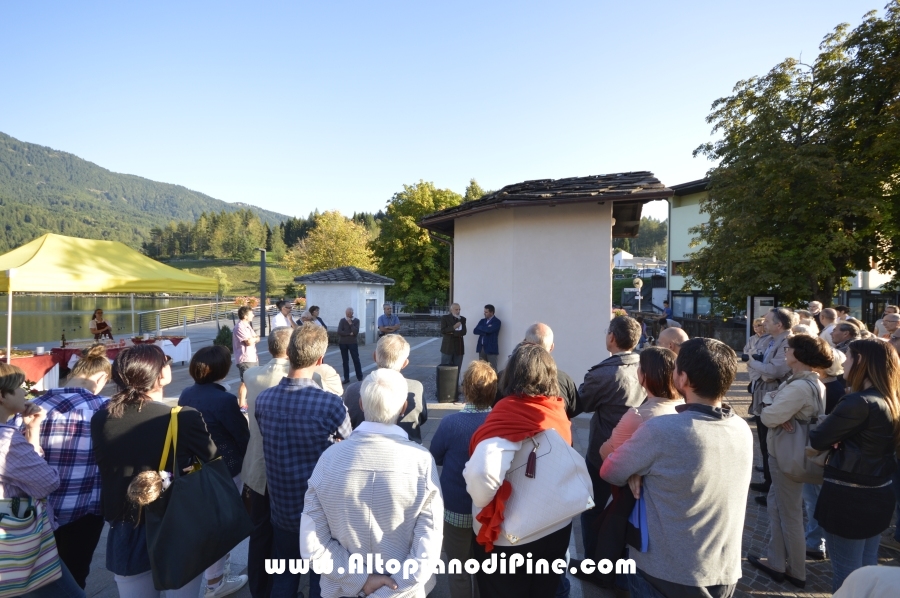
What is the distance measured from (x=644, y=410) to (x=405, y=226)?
3085 centimetres

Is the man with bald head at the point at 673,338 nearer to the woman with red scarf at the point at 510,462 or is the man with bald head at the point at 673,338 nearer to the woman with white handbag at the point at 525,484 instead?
the woman with red scarf at the point at 510,462

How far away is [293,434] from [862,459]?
328 centimetres

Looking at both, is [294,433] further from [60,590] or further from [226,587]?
[226,587]

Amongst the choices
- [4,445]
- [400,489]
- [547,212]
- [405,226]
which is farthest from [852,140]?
[405,226]

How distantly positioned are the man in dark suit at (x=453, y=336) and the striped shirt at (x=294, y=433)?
6.62 metres

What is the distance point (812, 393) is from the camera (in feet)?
10.3

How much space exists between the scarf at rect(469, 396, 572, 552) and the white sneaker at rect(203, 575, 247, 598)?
2.17 metres

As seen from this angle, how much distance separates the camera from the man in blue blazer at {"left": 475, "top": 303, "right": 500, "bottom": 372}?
8992mm

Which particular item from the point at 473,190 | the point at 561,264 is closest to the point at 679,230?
the point at 473,190

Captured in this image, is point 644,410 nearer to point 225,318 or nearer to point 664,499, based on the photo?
point 664,499

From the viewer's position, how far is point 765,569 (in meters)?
3.56

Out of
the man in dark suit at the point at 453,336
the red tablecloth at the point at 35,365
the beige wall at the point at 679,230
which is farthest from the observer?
the beige wall at the point at 679,230

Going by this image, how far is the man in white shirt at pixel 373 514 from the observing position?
1.99m

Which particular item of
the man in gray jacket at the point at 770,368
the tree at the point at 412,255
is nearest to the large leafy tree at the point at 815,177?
the man in gray jacket at the point at 770,368
